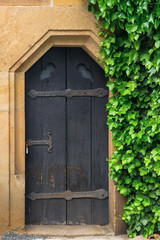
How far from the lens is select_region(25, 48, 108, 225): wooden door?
4.04 metres

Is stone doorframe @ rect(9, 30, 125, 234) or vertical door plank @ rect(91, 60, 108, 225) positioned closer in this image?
stone doorframe @ rect(9, 30, 125, 234)

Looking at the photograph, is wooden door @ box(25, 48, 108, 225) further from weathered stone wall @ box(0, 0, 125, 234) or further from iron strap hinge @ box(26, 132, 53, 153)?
weathered stone wall @ box(0, 0, 125, 234)

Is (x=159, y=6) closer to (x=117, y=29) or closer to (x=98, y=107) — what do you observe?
(x=117, y=29)

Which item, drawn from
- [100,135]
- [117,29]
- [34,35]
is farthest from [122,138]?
[34,35]

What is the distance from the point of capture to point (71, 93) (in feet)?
13.3

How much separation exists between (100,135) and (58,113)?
55cm

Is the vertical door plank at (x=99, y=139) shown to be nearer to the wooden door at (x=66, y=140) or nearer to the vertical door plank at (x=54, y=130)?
the wooden door at (x=66, y=140)

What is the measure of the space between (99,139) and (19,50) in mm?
1345

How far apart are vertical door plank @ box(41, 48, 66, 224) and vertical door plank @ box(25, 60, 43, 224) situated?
0.19 ft

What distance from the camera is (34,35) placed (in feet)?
12.1

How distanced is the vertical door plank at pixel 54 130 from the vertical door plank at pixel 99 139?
1.14 feet

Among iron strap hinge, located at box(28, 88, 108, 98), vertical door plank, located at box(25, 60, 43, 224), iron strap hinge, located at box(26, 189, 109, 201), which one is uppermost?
iron strap hinge, located at box(28, 88, 108, 98)

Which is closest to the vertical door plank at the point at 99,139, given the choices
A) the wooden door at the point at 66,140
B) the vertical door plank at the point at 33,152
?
the wooden door at the point at 66,140


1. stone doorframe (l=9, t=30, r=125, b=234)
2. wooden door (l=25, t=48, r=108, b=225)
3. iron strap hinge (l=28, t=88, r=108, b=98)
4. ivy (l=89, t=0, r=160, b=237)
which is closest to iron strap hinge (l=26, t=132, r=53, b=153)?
wooden door (l=25, t=48, r=108, b=225)
